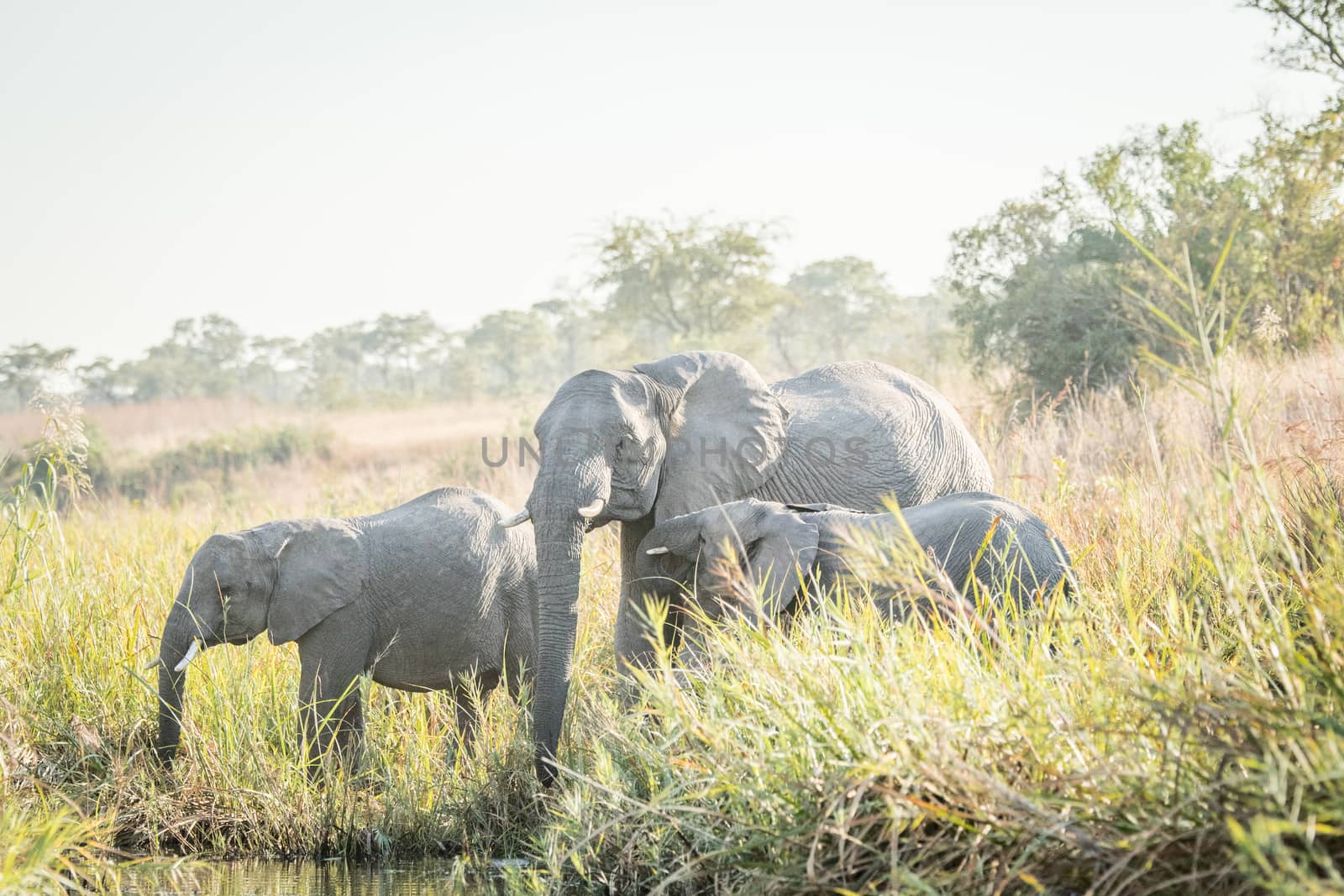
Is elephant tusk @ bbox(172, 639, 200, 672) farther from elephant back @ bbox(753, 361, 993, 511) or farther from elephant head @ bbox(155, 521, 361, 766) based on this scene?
elephant back @ bbox(753, 361, 993, 511)

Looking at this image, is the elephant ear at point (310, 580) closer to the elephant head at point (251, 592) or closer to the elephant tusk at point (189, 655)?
the elephant head at point (251, 592)

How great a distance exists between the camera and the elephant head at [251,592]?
5.08 meters

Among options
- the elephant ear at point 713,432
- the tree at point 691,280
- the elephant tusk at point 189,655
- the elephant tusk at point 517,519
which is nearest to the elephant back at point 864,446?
the elephant ear at point 713,432

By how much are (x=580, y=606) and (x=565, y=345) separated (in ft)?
197

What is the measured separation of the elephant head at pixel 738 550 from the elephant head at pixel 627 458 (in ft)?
0.60

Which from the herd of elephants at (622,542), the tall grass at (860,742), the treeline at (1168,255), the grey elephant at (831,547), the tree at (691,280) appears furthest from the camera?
the tree at (691,280)

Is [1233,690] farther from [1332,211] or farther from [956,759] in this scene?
[1332,211]

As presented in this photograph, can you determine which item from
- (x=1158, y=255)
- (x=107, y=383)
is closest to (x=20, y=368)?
(x=107, y=383)

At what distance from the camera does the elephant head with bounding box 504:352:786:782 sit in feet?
15.5

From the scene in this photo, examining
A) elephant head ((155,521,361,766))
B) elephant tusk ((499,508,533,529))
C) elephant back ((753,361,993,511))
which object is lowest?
elephant head ((155,521,361,766))

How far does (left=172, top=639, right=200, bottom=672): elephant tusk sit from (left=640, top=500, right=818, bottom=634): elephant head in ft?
5.36

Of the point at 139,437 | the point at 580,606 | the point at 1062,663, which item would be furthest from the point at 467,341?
the point at 1062,663

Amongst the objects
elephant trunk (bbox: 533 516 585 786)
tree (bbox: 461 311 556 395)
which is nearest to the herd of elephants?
elephant trunk (bbox: 533 516 585 786)

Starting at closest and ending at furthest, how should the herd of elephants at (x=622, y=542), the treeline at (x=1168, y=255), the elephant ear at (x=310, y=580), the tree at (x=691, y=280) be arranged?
the herd of elephants at (x=622, y=542) → the elephant ear at (x=310, y=580) → the treeline at (x=1168, y=255) → the tree at (x=691, y=280)
